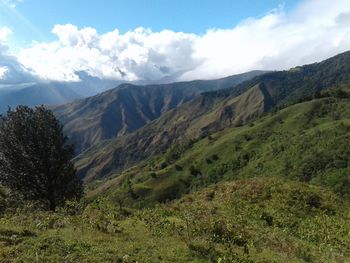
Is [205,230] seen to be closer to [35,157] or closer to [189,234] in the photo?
[189,234]

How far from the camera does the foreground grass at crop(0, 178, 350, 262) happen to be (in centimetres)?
1697

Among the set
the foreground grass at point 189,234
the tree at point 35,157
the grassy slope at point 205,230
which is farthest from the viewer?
the tree at point 35,157

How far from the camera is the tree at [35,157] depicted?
127ft

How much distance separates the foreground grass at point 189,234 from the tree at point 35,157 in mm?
13963

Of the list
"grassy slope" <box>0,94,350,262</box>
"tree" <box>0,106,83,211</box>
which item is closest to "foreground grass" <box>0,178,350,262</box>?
"grassy slope" <box>0,94,350,262</box>

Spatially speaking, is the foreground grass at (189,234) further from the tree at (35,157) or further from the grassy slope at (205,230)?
the tree at (35,157)

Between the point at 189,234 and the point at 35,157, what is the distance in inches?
933

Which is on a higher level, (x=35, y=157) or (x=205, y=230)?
(x=35, y=157)

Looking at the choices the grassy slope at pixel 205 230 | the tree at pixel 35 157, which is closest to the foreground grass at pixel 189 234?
the grassy slope at pixel 205 230

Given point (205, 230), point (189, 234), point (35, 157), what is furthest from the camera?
point (35, 157)

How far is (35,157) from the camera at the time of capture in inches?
1550

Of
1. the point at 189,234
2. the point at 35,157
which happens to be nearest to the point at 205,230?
the point at 189,234

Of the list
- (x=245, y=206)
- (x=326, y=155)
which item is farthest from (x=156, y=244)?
(x=326, y=155)

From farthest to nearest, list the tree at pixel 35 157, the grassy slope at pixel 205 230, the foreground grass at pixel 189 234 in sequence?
the tree at pixel 35 157 < the grassy slope at pixel 205 230 < the foreground grass at pixel 189 234
